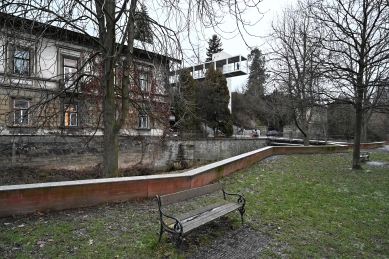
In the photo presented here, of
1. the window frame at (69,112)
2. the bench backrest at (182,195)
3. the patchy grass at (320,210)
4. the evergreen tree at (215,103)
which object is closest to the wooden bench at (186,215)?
the bench backrest at (182,195)

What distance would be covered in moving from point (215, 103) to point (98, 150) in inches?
726

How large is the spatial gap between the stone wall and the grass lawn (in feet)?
20.3

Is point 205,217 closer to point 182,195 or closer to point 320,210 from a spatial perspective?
point 182,195

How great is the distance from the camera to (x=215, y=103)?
32.1m

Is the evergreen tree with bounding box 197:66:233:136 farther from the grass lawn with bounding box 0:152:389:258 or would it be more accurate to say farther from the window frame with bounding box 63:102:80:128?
the grass lawn with bounding box 0:152:389:258

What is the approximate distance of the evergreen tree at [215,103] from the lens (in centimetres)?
3209

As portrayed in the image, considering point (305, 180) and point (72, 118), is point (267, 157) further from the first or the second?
point (72, 118)

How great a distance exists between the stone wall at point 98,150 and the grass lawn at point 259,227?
618cm

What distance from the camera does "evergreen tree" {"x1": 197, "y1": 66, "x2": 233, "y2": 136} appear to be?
105ft

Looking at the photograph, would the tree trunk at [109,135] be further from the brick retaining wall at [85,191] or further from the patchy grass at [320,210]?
the patchy grass at [320,210]

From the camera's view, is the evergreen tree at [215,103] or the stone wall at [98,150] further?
the evergreen tree at [215,103]

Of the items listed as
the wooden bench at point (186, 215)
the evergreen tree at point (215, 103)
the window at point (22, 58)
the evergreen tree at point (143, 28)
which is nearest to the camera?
the wooden bench at point (186, 215)

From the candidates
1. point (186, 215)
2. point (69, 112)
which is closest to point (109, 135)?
point (69, 112)

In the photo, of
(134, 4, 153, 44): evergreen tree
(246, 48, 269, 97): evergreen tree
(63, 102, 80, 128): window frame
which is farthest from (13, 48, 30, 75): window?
(246, 48, 269, 97): evergreen tree
